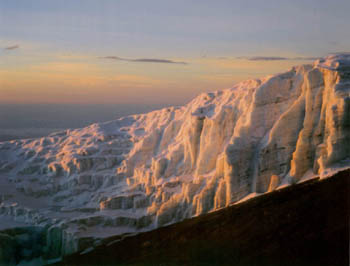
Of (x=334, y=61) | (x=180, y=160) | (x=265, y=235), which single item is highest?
(x=334, y=61)

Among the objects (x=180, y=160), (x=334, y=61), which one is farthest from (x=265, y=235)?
(x=180, y=160)

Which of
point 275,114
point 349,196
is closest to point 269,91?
point 275,114

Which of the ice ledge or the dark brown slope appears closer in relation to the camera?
the dark brown slope

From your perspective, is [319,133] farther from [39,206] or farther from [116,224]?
[39,206]

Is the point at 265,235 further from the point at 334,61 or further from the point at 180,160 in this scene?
the point at 180,160

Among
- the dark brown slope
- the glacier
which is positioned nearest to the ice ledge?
the glacier

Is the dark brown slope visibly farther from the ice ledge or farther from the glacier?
the ice ledge

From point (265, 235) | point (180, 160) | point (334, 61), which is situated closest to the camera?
point (265, 235)
